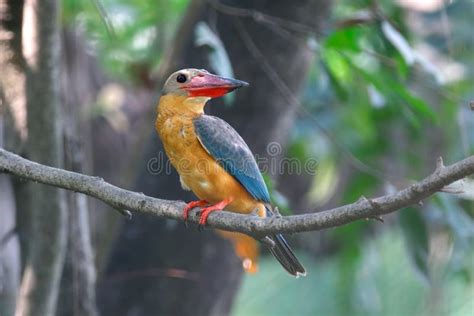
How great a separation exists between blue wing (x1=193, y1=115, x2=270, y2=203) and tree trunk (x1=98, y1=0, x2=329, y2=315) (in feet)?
4.22

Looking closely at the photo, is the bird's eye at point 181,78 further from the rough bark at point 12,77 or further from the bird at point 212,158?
the rough bark at point 12,77

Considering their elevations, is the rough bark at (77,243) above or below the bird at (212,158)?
below

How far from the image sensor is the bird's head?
3.72m

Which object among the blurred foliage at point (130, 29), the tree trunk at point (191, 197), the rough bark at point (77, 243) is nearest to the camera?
the rough bark at point (77, 243)

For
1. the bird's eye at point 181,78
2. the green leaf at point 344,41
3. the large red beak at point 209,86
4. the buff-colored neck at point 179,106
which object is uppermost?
the green leaf at point 344,41

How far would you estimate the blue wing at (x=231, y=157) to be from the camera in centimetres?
371

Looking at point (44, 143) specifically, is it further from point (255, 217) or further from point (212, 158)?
point (255, 217)

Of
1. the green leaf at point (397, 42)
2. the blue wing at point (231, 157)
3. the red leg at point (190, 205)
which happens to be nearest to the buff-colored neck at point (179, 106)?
the blue wing at point (231, 157)

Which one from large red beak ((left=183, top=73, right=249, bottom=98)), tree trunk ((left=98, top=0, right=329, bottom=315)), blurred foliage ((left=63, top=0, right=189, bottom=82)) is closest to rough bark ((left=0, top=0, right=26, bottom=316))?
large red beak ((left=183, top=73, right=249, bottom=98))

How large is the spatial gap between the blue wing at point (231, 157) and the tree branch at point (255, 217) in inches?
23.2

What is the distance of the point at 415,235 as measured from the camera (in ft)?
16.1

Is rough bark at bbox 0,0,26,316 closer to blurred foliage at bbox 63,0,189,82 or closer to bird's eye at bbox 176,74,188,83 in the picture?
bird's eye at bbox 176,74,188,83

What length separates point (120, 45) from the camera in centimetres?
668

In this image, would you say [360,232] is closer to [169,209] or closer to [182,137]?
[182,137]
